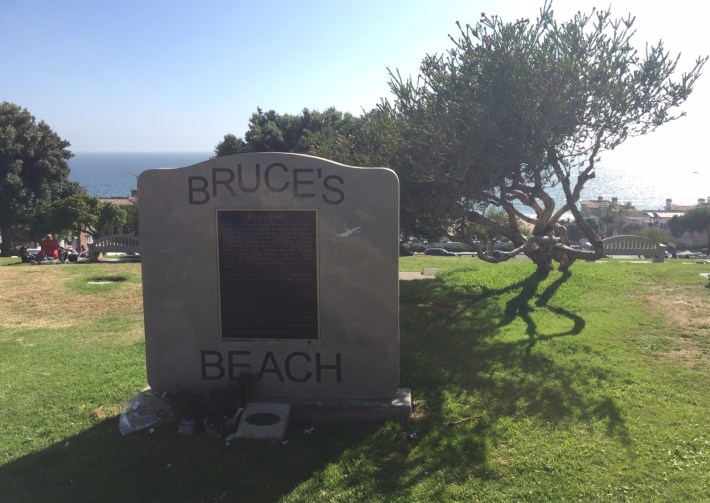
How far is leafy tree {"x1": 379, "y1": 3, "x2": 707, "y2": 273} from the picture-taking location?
9.30 m

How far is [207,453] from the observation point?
17.5ft

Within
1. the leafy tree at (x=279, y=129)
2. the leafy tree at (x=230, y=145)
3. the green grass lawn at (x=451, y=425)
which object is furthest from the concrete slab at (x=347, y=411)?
the leafy tree at (x=230, y=145)

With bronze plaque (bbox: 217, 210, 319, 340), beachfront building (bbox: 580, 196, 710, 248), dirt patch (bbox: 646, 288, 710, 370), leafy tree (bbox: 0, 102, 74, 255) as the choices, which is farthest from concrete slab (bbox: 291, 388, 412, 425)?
beachfront building (bbox: 580, 196, 710, 248)

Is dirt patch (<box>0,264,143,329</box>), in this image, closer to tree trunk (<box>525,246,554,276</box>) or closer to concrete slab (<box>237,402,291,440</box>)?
concrete slab (<box>237,402,291,440</box>)

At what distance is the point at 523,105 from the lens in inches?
365

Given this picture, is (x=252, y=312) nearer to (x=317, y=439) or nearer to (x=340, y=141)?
(x=317, y=439)

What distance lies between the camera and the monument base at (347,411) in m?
6.00

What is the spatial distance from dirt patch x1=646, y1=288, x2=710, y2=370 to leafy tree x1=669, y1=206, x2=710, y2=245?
57133 millimetres

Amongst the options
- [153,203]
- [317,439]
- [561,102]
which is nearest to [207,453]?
[317,439]

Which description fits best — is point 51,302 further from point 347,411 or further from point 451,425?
point 451,425

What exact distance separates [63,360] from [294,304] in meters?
4.28

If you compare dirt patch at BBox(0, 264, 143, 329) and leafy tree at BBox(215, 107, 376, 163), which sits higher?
leafy tree at BBox(215, 107, 376, 163)

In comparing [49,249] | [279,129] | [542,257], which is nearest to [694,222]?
[279,129]

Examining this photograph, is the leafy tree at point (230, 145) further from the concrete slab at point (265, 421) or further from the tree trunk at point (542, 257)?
the concrete slab at point (265, 421)
